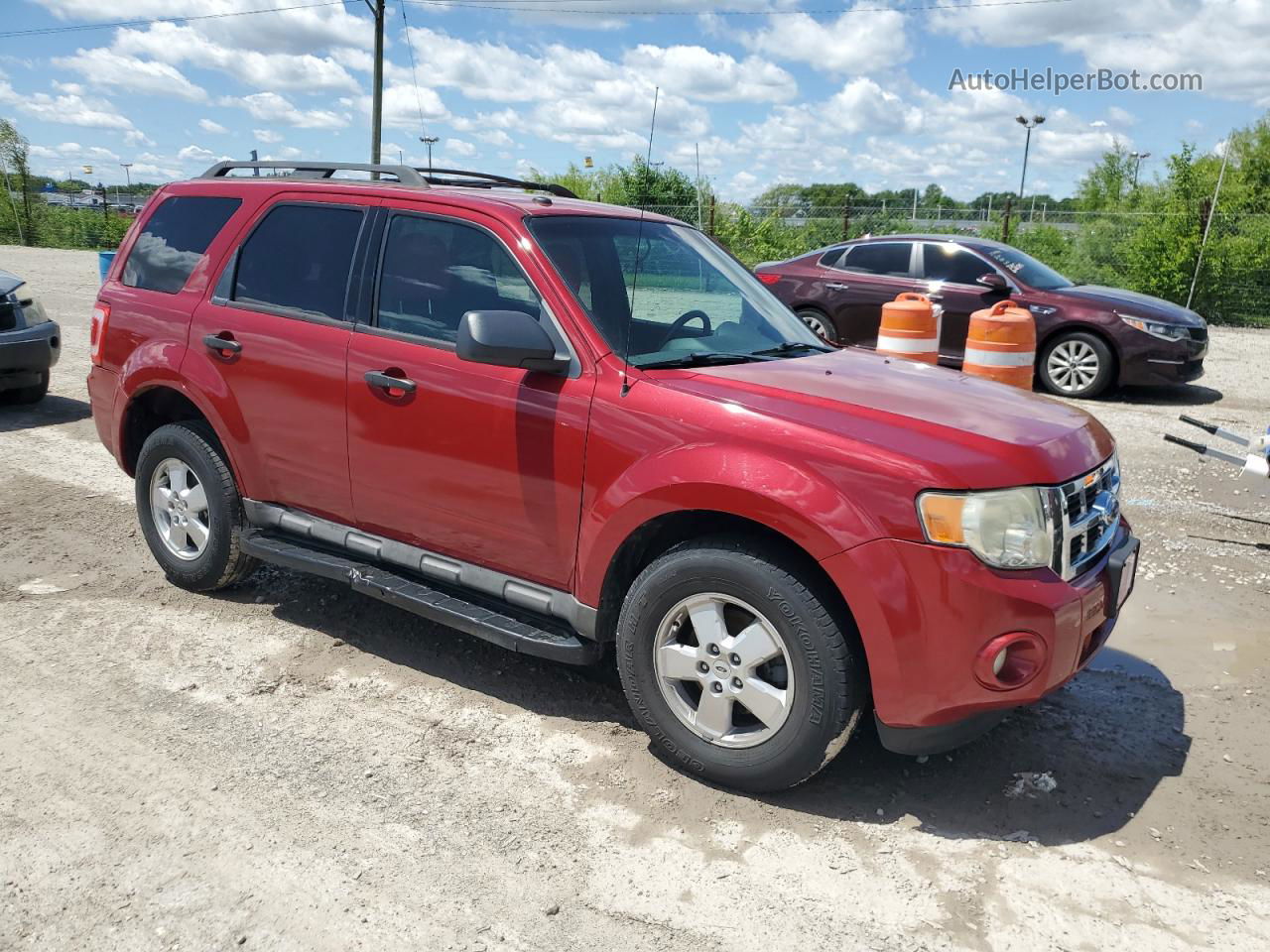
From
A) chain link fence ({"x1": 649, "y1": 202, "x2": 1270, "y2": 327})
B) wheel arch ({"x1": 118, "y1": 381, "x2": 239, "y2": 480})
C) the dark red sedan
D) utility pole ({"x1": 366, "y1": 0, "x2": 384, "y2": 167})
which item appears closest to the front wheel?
wheel arch ({"x1": 118, "y1": 381, "x2": 239, "y2": 480})

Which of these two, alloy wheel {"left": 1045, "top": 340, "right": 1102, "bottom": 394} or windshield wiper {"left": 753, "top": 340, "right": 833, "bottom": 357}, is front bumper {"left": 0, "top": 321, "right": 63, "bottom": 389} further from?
alloy wheel {"left": 1045, "top": 340, "right": 1102, "bottom": 394}

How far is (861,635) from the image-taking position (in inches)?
120

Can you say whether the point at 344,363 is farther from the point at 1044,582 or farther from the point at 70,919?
the point at 1044,582

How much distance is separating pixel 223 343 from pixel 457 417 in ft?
4.55

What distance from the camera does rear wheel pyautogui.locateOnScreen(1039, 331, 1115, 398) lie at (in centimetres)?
1066

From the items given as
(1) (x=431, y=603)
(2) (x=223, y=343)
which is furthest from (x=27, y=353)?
(1) (x=431, y=603)

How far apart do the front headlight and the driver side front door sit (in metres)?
1.21

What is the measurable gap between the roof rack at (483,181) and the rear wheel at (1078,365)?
751 centimetres

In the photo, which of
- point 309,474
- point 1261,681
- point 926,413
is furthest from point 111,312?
point 1261,681

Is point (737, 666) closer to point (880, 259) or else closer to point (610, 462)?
point (610, 462)

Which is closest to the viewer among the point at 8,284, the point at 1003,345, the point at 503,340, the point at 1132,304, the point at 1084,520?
the point at 1084,520

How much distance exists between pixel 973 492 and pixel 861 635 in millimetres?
525

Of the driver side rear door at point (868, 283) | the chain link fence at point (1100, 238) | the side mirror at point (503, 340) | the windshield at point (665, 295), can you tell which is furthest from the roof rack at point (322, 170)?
the chain link fence at point (1100, 238)

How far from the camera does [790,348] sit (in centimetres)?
420
